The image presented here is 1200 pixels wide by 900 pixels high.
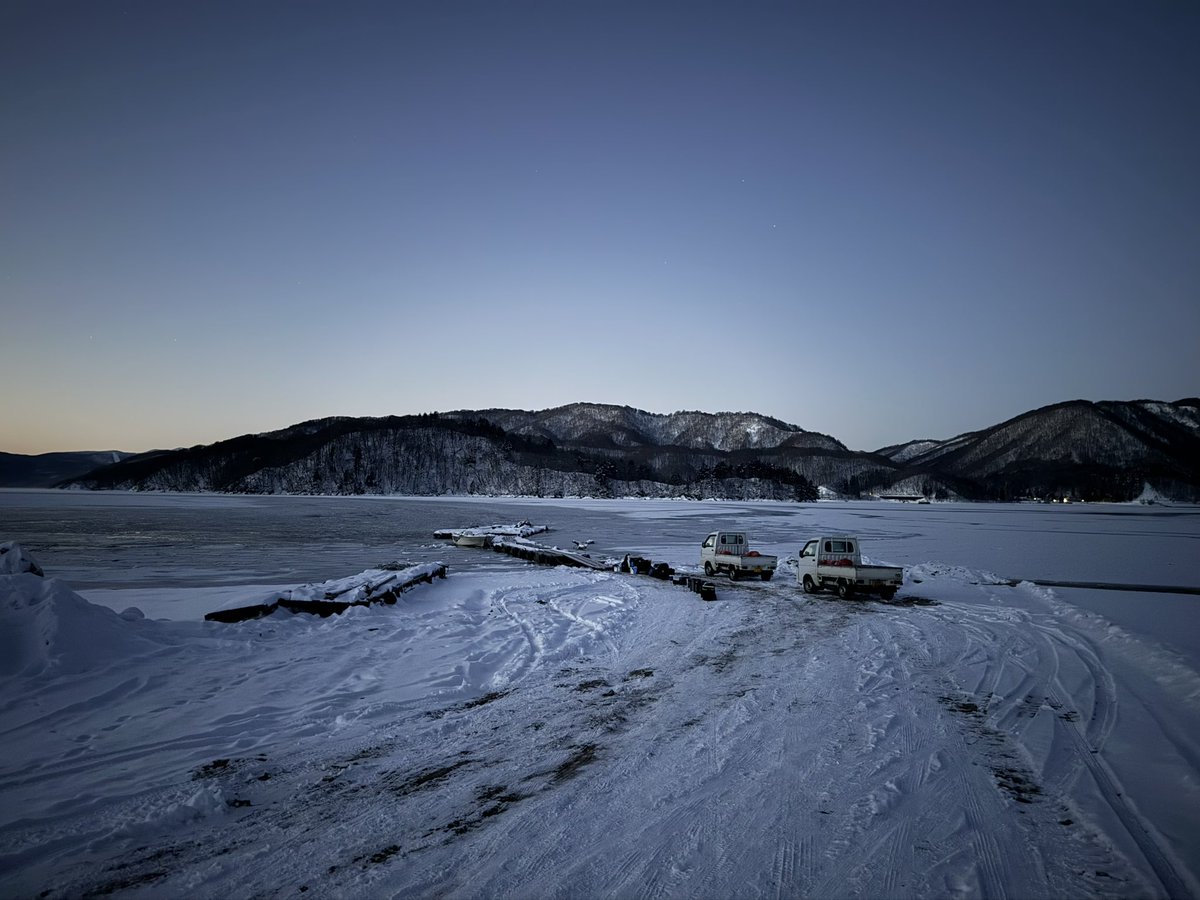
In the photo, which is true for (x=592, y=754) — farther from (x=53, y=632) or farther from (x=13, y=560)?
(x=13, y=560)

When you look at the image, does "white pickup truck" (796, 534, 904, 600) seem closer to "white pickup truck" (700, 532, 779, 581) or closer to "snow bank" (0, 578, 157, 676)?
"white pickup truck" (700, 532, 779, 581)

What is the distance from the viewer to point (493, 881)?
4.14m

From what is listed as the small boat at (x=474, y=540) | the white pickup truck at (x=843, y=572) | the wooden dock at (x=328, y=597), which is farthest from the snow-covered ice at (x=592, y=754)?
the small boat at (x=474, y=540)

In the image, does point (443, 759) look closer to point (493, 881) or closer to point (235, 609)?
point (493, 881)

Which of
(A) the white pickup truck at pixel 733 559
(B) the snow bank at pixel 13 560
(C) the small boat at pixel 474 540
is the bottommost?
(C) the small boat at pixel 474 540

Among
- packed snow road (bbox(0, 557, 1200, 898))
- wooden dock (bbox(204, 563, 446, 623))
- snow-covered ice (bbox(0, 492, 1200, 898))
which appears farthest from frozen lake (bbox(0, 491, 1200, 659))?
packed snow road (bbox(0, 557, 1200, 898))

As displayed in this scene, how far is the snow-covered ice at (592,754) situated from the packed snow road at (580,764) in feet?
0.12

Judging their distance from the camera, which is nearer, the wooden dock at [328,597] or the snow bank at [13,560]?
the snow bank at [13,560]

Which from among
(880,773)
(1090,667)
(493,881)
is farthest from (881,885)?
(1090,667)

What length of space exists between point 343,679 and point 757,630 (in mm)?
8656

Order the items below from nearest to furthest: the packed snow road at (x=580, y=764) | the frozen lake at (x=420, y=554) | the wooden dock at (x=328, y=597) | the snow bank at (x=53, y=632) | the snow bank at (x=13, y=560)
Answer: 1. the packed snow road at (x=580, y=764)
2. the snow bank at (x=53, y=632)
3. the snow bank at (x=13, y=560)
4. the wooden dock at (x=328, y=597)
5. the frozen lake at (x=420, y=554)

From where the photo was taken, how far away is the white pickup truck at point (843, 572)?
18297 millimetres

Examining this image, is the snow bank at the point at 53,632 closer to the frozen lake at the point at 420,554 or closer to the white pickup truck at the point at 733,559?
the frozen lake at the point at 420,554

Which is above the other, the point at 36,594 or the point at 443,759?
the point at 36,594
